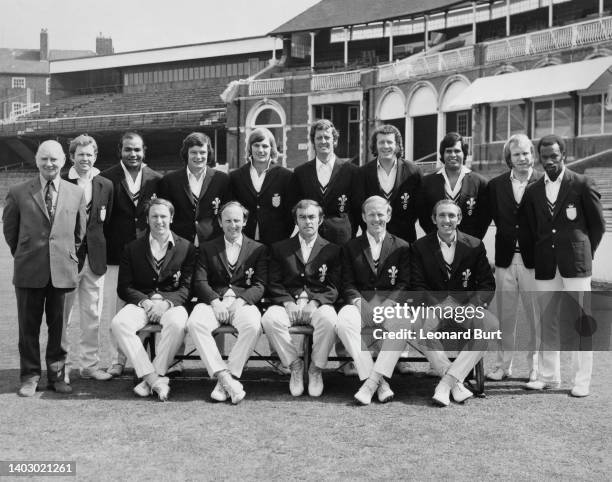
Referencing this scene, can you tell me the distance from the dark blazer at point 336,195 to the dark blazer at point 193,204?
2.37 feet

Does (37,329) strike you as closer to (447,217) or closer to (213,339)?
(213,339)

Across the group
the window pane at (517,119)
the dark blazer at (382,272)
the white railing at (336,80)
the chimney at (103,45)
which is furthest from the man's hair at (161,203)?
the chimney at (103,45)

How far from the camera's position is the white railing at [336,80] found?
123ft

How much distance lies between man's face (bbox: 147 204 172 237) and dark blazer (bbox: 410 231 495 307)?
2.16 metres

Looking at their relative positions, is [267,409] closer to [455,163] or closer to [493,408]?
[493,408]

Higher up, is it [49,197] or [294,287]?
[49,197]

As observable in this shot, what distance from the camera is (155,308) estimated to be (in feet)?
21.9

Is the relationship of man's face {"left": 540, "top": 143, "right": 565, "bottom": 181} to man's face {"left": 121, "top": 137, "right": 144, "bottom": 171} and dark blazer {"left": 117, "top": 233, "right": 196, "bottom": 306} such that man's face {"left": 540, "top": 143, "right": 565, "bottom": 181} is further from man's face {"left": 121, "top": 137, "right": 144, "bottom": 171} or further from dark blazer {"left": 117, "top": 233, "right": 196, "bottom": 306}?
man's face {"left": 121, "top": 137, "right": 144, "bottom": 171}

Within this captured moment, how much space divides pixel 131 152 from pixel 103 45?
212 ft

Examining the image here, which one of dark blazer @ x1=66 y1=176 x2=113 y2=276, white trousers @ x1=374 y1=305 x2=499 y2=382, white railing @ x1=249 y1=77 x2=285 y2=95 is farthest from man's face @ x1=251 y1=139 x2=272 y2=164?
white railing @ x1=249 y1=77 x2=285 y2=95

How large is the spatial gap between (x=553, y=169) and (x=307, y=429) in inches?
121

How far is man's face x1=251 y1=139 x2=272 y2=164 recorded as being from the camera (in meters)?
7.20

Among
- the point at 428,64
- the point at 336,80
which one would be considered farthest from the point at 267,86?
the point at 428,64

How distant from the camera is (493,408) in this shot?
606 centimetres
